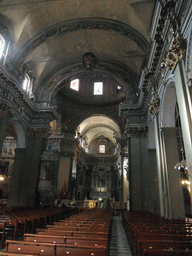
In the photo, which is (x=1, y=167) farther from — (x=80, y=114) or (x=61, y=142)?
(x=80, y=114)

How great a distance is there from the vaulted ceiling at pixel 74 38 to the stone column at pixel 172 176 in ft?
17.9

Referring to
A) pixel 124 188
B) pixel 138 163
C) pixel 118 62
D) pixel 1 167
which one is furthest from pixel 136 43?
pixel 1 167

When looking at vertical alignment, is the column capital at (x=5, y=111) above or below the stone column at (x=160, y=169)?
above

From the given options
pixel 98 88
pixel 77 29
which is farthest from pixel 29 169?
pixel 98 88

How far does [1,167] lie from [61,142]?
838cm

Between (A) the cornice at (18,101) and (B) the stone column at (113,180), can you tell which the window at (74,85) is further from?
(B) the stone column at (113,180)

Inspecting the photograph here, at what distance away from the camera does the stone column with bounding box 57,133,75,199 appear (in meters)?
20.4

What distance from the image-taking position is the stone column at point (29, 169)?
12.6m

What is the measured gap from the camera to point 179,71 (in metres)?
6.01

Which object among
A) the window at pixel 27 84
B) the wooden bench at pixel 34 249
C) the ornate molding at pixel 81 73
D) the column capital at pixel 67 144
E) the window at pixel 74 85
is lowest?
the wooden bench at pixel 34 249

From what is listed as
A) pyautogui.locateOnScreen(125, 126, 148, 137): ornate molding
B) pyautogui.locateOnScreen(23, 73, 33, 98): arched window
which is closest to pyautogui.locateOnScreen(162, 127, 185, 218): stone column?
pyautogui.locateOnScreen(125, 126, 148, 137): ornate molding

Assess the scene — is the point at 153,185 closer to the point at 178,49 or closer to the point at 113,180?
the point at 178,49

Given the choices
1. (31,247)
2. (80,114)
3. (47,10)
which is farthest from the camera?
(80,114)

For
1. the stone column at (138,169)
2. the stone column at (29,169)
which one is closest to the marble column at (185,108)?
the stone column at (138,169)
